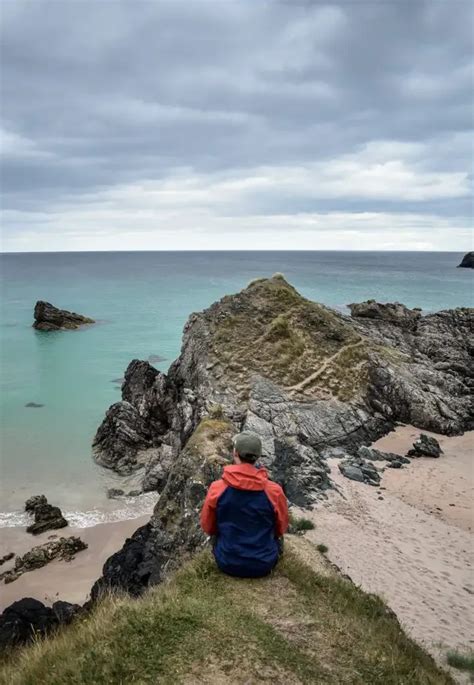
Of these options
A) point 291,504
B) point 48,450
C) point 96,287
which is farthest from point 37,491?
point 96,287

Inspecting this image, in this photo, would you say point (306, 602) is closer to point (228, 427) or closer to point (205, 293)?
point (228, 427)

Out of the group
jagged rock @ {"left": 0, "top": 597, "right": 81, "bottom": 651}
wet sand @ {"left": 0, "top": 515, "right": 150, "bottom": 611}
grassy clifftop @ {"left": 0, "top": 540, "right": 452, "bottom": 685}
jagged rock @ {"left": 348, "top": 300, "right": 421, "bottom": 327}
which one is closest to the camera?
grassy clifftop @ {"left": 0, "top": 540, "right": 452, "bottom": 685}

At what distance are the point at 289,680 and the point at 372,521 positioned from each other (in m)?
12.9

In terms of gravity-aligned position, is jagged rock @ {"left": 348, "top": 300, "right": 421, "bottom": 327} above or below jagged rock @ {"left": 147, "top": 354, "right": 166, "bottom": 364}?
above

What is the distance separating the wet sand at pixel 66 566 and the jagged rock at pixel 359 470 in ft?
31.5

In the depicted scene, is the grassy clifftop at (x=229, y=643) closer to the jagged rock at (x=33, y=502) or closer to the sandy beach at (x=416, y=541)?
the sandy beach at (x=416, y=541)

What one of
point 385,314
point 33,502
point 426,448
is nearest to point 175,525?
point 33,502

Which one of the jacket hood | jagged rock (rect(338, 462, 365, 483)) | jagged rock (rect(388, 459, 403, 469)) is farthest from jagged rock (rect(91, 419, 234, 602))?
jagged rock (rect(388, 459, 403, 469))

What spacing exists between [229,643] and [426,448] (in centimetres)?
2068

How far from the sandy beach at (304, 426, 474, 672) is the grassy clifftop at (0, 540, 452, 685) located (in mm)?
4147

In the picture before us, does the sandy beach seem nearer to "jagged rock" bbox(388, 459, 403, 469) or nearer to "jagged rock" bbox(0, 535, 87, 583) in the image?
"jagged rock" bbox(388, 459, 403, 469)

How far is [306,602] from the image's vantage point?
8.61 meters

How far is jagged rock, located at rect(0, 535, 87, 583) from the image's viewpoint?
18969 millimetres

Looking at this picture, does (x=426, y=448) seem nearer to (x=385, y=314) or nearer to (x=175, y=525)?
(x=175, y=525)
